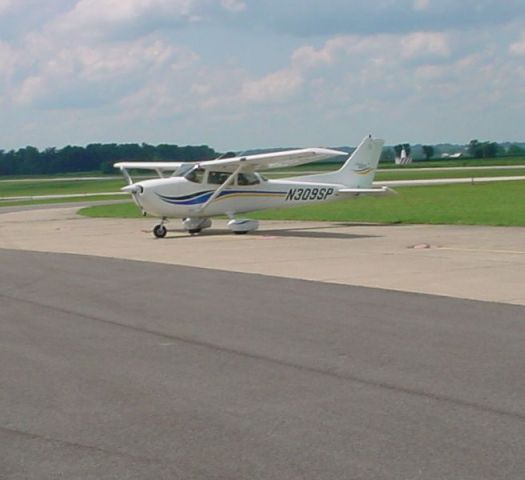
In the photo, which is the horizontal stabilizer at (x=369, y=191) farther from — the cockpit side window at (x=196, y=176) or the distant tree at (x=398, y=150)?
the distant tree at (x=398, y=150)

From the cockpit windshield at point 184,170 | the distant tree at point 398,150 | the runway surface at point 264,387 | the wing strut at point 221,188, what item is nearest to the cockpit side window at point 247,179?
the wing strut at point 221,188

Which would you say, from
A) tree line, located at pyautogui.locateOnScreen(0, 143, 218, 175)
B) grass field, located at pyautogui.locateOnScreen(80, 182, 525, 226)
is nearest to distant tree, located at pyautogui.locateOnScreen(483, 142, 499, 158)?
tree line, located at pyautogui.locateOnScreen(0, 143, 218, 175)

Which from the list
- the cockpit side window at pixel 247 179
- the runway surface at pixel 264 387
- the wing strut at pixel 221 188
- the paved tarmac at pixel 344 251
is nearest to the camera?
the runway surface at pixel 264 387

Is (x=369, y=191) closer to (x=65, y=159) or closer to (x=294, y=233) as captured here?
(x=294, y=233)

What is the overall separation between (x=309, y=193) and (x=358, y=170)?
1.86m

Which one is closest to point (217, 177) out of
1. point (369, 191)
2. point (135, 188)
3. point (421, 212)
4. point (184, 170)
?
point (184, 170)

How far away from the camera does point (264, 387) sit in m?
7.68

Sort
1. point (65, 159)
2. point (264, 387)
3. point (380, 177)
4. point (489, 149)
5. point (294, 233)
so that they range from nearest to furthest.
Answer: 1. point (264, 387)
2. point (294, 233)
3. point (380, 177)
4. point (65, 159)
5. point (489, 149)

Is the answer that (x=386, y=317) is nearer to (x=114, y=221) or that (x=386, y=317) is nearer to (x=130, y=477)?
(x=130, y=477)

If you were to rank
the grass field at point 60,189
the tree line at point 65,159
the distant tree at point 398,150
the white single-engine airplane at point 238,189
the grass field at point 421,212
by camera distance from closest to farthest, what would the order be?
the white single-engine airplane at point 238,189 → the grass field at point 421,212 → the grass field at point 60,189 → the tree line at point 65,159 → the distant tree at point 398,150

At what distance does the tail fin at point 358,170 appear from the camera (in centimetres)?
2911

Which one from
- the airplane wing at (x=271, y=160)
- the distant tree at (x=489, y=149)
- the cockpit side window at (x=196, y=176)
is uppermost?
Result: the airplane wing at (x=271, y=160)

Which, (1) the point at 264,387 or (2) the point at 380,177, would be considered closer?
(1) the point at 264,387

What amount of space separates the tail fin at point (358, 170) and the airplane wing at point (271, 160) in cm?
181
